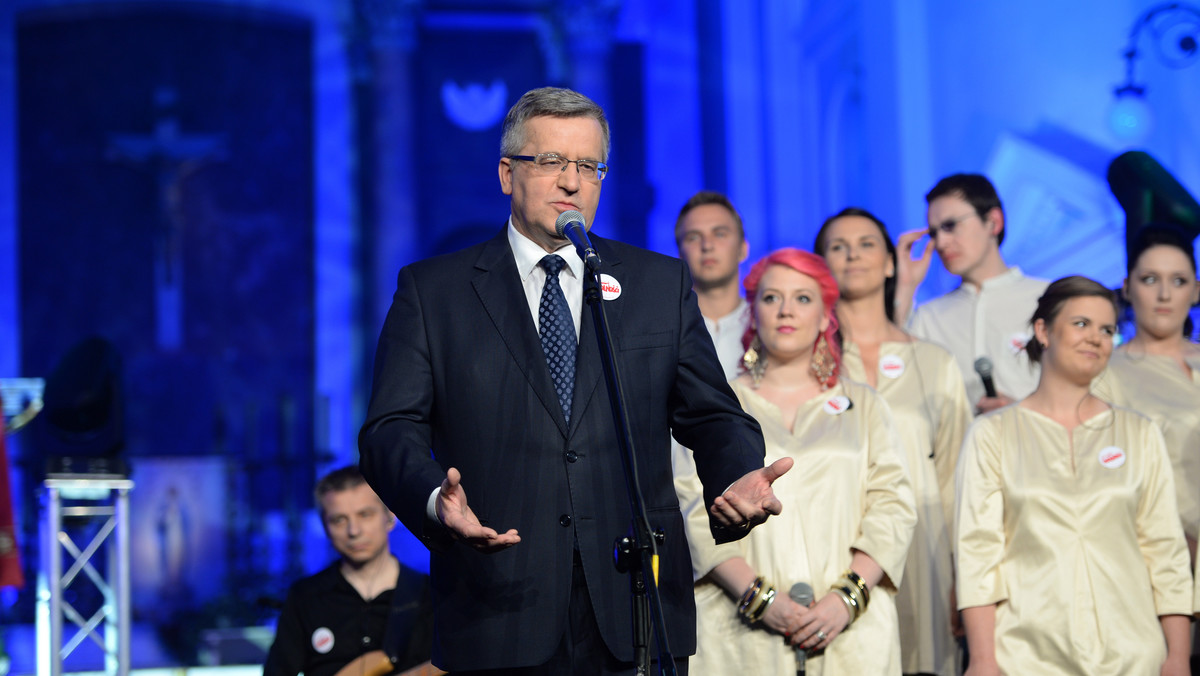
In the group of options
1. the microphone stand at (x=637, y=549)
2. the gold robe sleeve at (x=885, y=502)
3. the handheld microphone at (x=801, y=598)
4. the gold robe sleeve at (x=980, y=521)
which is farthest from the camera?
the gold robe sleeve at (x=980, y=521)

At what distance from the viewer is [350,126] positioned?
29.2 feet

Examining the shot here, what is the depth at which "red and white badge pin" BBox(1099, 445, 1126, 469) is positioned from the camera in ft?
10.1

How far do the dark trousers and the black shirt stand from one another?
5.02 ft

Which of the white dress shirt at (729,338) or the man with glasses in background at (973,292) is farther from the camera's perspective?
the man with glasses in background at (973,292)

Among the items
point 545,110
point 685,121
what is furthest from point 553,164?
point 685,121

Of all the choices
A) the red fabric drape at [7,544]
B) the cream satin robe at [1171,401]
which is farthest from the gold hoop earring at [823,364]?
the red fabric drape at [7,544]

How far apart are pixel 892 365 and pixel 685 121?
5255 millimetres

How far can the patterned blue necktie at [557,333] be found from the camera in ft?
6.47

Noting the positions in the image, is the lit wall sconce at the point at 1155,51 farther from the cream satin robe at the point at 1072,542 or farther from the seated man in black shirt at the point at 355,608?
the seated man in black shirt at the point at 355,608

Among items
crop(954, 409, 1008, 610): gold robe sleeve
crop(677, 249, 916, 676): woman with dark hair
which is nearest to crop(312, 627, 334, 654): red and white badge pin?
crop(677, 249, 916, 676): woman with dark hair

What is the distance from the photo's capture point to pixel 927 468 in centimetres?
347

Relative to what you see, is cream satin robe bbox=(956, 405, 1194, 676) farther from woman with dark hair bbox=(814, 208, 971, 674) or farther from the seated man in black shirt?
the seated man in black shirt

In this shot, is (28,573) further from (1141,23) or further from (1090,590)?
(1141,23)

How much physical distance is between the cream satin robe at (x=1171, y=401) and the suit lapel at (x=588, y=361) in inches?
85.2
